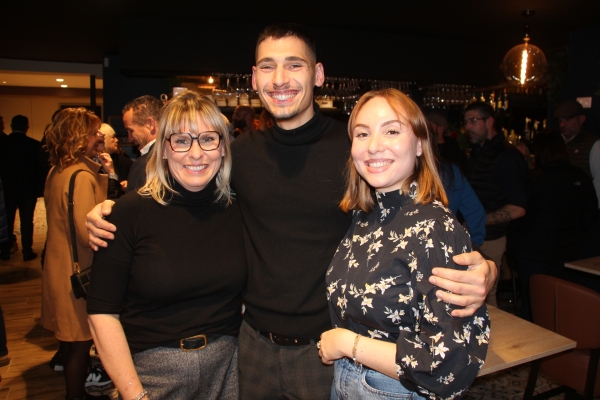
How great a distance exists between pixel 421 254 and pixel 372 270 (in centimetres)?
16

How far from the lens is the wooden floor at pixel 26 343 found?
3416 mm

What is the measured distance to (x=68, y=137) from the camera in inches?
116

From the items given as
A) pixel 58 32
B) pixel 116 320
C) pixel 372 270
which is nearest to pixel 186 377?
pixel 116 320

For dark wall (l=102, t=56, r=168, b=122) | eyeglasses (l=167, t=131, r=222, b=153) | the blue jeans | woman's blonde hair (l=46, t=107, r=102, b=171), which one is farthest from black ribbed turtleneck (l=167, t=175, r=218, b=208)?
dark wall (l=102, t=56, r=168, b=122)

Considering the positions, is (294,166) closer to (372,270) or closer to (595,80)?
(372,270)

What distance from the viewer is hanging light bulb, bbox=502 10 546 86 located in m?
5.29

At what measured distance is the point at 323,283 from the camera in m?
1.65

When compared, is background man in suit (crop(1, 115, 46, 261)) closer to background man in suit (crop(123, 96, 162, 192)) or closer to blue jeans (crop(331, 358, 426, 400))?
background man in suit (crop(123, 96, 162, 192))

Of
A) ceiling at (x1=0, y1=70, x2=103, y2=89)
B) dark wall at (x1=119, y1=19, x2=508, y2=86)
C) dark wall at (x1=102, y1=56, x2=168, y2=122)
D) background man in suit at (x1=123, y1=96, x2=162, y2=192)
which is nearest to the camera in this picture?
background man in suit at (x1=123, y1=96, x2=162, y2=192)

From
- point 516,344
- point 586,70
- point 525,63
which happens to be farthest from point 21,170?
point 586,70

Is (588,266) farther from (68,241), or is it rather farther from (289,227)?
(68,241)

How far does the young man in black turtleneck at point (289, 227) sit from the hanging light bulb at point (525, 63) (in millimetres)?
4532

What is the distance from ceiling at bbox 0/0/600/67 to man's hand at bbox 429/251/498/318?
4.66 meters

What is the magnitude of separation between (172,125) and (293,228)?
58 centimetres
